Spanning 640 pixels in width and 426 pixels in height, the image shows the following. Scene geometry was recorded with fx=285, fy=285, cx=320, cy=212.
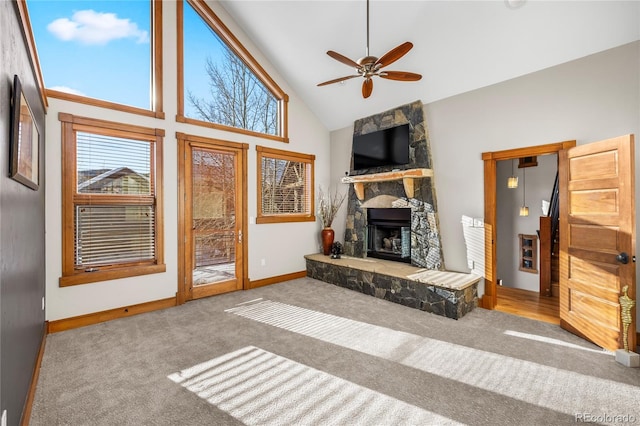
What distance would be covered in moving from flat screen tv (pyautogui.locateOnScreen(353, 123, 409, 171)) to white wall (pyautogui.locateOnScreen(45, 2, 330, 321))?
0.95 m

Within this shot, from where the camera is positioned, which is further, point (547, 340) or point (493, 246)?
point (493, 246)

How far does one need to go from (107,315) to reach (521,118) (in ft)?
19.2

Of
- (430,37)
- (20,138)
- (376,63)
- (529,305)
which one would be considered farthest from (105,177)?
(529,305)

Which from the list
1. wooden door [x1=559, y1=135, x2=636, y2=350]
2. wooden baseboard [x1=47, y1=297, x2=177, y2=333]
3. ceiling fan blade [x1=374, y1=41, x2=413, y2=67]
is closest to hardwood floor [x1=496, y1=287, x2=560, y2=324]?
wooden door [x1=559, y1=135, x2=636, y2=350]

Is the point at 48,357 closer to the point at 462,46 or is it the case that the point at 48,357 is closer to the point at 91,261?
the point at 91,261

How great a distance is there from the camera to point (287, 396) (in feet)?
7.01

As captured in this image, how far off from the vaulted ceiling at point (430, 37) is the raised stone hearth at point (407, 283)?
8.97 ft

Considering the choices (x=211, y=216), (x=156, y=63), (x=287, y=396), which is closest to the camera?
(x=287, y=396)

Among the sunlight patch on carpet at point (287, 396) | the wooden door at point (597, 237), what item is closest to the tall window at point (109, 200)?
the sunlight patch on carpet at point (287, 396)

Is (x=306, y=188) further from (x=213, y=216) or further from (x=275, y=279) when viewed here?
(x=213, y=216)

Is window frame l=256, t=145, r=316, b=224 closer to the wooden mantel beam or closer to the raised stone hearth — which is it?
the wooden mantel beam

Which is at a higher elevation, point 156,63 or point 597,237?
point 156,63

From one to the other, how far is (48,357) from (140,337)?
2.42ft

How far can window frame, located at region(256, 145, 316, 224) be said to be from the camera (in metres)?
5.18
